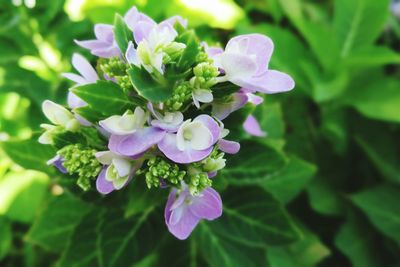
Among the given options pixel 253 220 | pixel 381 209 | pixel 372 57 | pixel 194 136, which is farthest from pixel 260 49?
pixel 381 209

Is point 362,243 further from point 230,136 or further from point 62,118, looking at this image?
point 62,118

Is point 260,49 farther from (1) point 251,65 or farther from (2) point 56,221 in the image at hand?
(2) point 56,221

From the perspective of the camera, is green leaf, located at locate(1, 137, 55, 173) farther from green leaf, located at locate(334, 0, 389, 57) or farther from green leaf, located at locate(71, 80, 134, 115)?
green leaf, located at locate(334, 0, 389, 57)

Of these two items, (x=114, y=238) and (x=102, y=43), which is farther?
(x=114, y=238)

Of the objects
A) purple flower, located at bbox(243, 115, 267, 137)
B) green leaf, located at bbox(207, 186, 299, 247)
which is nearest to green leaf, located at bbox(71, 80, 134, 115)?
purple flower, located at bbox(243, 115, 267, 137)

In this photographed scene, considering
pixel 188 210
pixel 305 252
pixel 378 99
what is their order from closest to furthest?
pixel 188 210 < pixel 305 252 < pixel 378 99

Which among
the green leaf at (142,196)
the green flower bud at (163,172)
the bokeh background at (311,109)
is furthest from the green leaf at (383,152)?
the green flower bud at (163,172)

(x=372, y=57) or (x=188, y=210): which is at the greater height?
(x=188, y=210)
